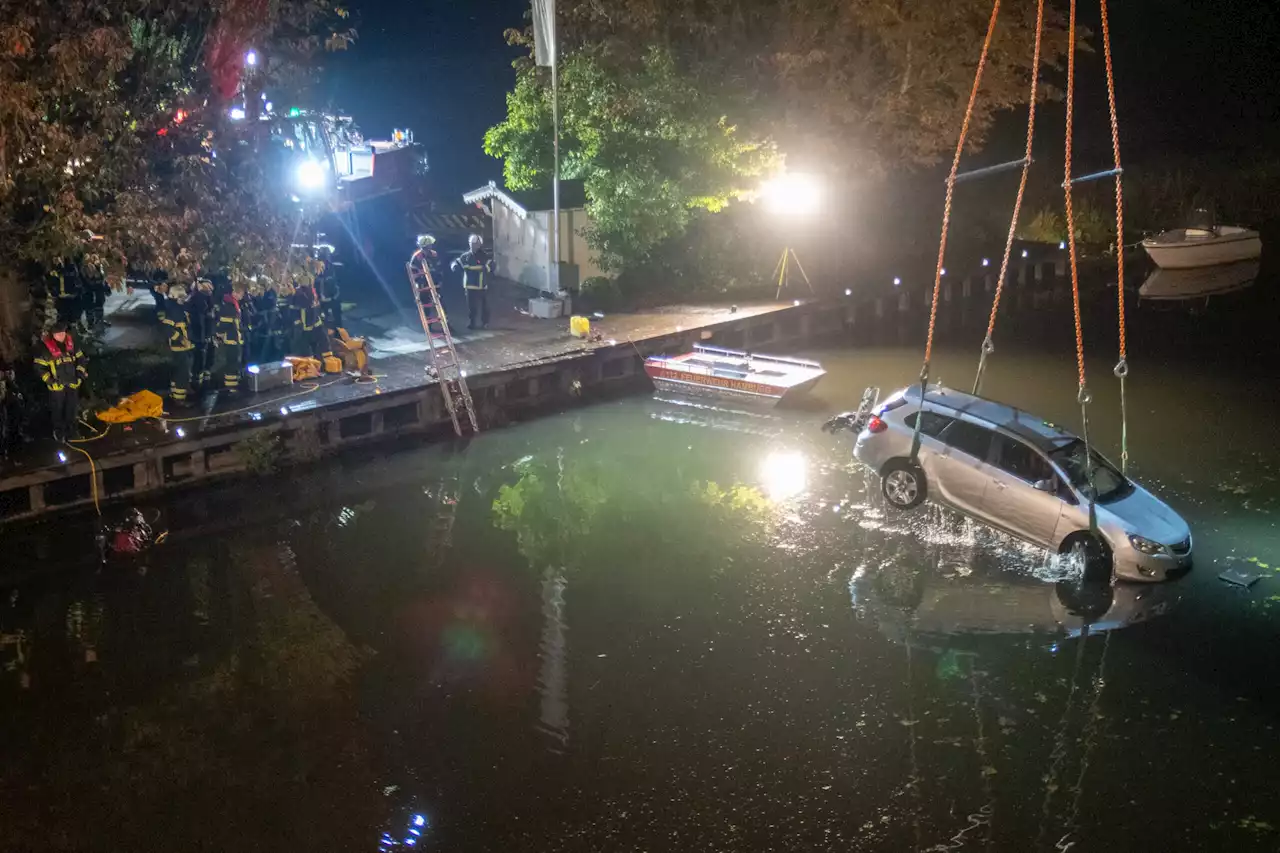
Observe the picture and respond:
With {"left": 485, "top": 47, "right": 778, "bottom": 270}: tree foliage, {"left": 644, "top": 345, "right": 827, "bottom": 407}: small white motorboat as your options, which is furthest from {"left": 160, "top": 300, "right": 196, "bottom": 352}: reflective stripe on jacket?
{"left": 485, "top": 47, "right": 778, "bottom": 270}: tree foliage

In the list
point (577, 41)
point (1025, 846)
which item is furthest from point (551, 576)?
point (577, 41)

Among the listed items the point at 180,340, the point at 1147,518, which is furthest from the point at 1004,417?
the point at 180,340

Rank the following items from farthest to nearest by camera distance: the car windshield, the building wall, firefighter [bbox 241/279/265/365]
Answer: the building wall, firefighter [bbox 241/279/265/365], the car windshield

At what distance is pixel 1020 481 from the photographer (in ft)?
43.4

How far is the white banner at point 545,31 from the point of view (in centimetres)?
2269

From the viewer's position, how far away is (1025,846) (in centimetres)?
823

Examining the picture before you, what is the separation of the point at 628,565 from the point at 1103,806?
619 cm

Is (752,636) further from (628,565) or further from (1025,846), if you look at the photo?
(1025,846)

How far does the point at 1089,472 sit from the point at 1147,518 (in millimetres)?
993

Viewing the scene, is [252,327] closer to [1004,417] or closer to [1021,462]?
[1004,417]

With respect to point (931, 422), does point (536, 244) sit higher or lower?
higher

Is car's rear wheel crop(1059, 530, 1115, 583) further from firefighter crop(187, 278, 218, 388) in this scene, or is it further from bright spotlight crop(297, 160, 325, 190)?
firefighter crop(187, 278, 218, 388)

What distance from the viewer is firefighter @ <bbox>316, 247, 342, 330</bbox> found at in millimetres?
20000

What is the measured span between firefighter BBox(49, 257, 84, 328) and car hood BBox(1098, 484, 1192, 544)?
15.4 meters
